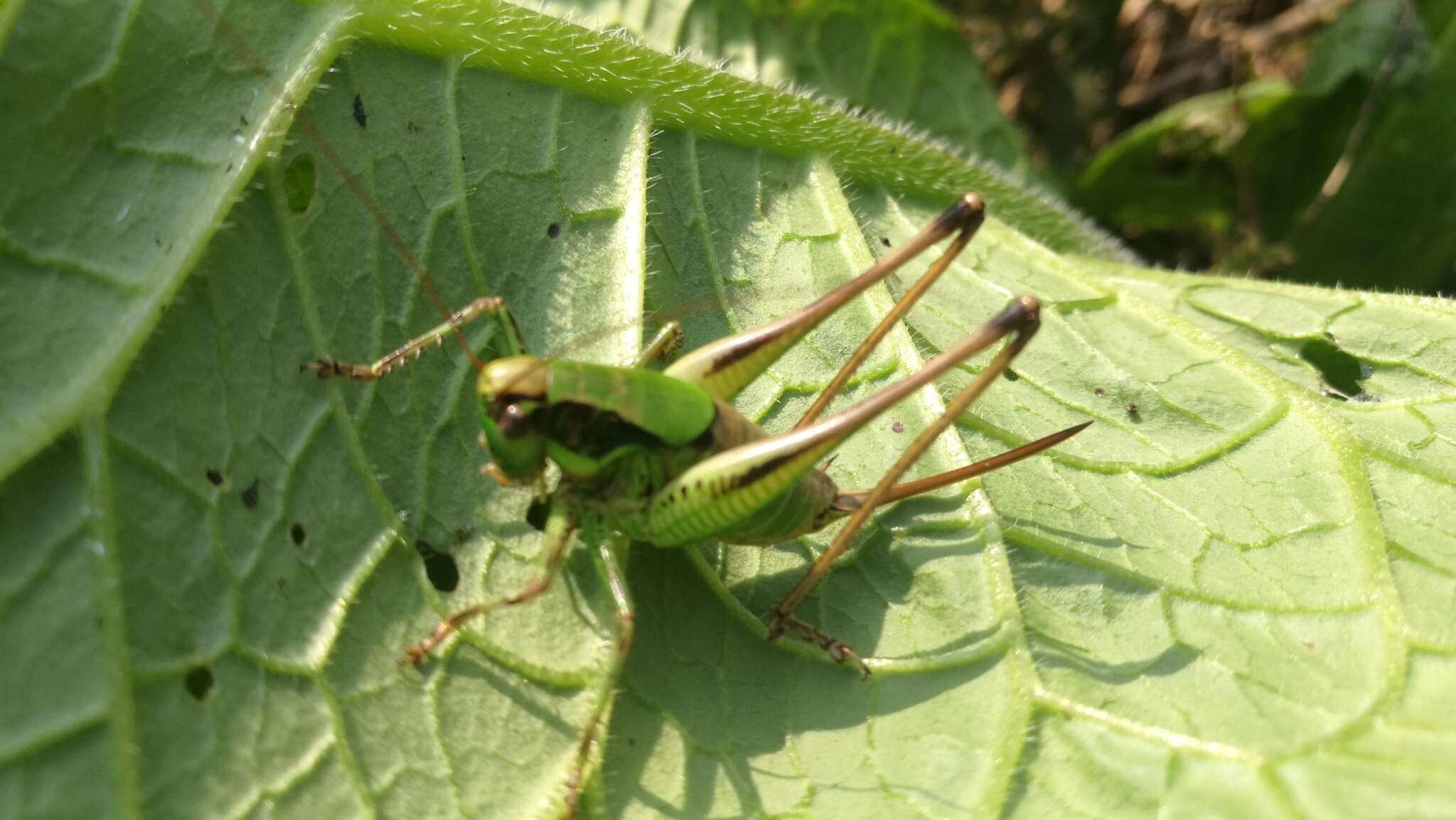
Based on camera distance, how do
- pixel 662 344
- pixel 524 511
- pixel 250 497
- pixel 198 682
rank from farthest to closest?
pixel 662 344 → pixel 524 511 → pixel 250 497 → pixel 198 682

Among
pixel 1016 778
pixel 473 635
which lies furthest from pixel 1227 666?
pixel 473 635

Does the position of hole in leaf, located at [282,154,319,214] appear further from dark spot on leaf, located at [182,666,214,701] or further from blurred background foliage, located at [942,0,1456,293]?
blurred background foliage, located at [942,0,1456,293]

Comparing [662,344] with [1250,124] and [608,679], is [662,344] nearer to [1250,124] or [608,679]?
[608,679]

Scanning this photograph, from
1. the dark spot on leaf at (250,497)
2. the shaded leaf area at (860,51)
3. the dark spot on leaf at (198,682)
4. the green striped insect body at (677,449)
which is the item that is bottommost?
the dark spot on leaf at (198,682)

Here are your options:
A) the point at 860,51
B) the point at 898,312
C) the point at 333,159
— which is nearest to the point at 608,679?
the point at 898,312

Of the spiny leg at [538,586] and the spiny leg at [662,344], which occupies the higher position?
the spiny leg at [662,344]

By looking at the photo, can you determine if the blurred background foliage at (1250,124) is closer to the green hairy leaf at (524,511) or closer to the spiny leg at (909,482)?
the green hairy leaf at (524,511)

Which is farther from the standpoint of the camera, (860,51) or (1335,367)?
(860,51)

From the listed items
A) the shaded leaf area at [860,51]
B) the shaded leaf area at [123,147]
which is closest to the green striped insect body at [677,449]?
the shaded leaf area at [123,147]
